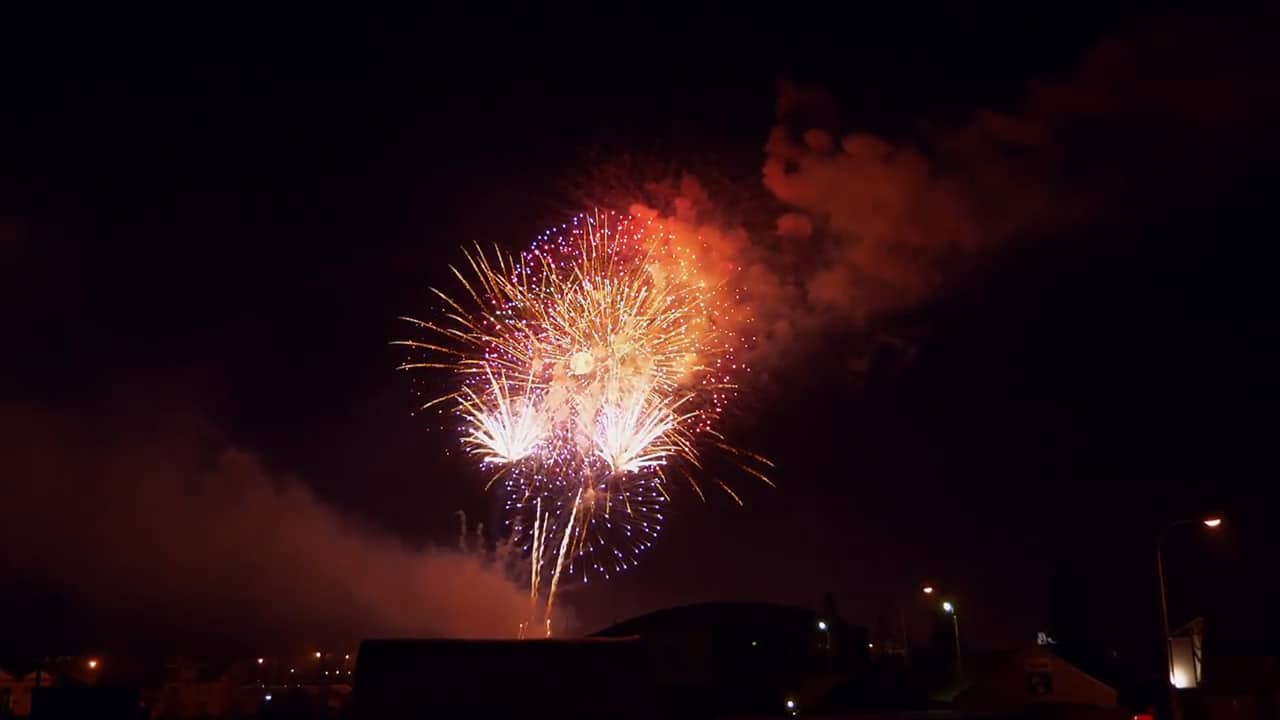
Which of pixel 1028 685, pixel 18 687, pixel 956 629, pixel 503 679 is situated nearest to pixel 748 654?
pixel 956 629

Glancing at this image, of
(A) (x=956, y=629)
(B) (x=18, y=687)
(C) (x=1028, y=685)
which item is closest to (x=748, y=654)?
(A) (x=956, y=629)

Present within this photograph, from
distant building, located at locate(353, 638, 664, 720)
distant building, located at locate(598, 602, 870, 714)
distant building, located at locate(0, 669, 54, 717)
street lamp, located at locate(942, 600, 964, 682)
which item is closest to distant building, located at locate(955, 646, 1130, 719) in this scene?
street lamp, located at locate(942, 600, 964, 682)

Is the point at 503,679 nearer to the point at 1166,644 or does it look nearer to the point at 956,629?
the point at 1166,644

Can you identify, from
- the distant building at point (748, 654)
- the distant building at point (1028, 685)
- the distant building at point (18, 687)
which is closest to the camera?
the distant building at point (18, 687)

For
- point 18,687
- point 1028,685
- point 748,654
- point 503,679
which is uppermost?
A: point 748,654

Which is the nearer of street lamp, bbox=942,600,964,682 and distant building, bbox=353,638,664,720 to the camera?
distant building, bbox=353,638,664,720

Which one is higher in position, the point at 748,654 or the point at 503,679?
the point at 748,654

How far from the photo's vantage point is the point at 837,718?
25.2 m

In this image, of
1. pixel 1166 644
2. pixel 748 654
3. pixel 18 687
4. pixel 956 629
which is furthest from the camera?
pixel 748 654

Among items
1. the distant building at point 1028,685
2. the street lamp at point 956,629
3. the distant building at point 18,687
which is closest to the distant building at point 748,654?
the street lamp at point 956,629

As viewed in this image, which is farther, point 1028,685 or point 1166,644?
point 1028,685

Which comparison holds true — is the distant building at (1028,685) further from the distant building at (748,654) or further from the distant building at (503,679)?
the distant building at (503,679)

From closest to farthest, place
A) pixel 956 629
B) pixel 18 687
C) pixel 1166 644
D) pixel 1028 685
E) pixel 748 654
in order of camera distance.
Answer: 1. pixel 1166 644
2. pixel 1028 685
3. pixel 18 687
4. pixel 956 629
5. pixel 748 654

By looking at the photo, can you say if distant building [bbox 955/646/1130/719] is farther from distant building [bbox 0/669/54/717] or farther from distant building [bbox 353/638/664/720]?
distant building [bbox 0/669/54/717]
